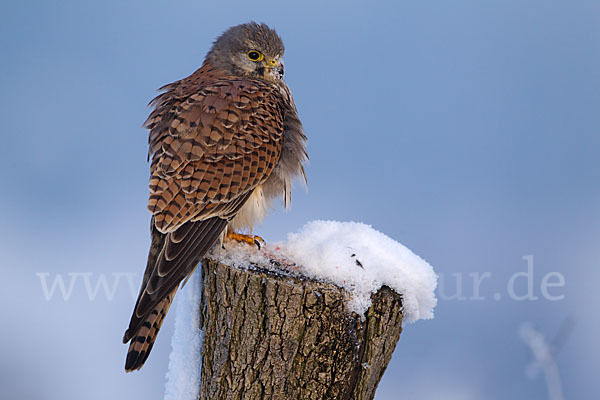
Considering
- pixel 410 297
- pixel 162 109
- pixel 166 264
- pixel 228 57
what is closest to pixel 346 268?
pixel 410 297

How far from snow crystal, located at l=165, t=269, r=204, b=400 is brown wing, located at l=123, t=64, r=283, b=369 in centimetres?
27

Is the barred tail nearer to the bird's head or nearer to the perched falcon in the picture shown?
the perched falcon

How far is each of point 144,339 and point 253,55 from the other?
1601 mm

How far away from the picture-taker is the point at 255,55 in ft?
9.92

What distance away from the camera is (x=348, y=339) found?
2098 mm

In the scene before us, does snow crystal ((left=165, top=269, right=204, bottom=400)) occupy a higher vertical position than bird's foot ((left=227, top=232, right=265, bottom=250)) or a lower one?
lower

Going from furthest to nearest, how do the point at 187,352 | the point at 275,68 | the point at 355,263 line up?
the point at 275,68 → the point at 187,352 → the point at 355,263

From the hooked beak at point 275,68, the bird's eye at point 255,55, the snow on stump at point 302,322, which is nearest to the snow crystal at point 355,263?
the snow on stump at point 302,322

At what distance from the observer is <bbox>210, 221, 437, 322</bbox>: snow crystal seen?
7.16 ft

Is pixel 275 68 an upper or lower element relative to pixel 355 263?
upper

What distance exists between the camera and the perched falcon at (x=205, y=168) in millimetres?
2162

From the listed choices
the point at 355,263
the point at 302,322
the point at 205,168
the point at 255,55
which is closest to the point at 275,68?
the point at 255,55

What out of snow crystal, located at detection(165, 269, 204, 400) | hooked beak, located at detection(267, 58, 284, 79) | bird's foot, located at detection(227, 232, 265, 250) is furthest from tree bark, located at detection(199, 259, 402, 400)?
hooked beak, located at detection(267, 58, 284, 79)

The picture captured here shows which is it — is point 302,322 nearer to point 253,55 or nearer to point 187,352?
point 187,352
